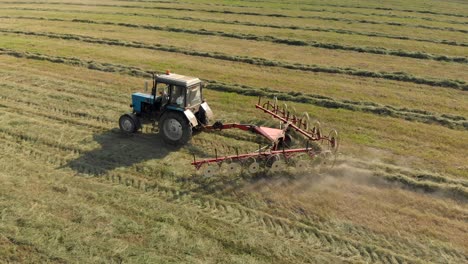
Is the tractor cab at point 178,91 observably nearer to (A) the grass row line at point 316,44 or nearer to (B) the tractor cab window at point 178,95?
(B) the tractor cab window at point 178,95

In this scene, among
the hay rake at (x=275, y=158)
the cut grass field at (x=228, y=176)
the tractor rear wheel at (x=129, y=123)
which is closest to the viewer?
the cut grass field at (x=228, y=176)

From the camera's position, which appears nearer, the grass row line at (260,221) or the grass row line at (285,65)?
the grass row line at (260,221)

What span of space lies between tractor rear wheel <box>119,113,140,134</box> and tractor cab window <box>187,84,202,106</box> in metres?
1.87

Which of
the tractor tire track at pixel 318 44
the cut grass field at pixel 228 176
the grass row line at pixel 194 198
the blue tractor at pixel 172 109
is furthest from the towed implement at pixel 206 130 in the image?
the tractor tire track at pixel 318 44

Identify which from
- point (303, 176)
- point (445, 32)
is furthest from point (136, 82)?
point (445, 32)

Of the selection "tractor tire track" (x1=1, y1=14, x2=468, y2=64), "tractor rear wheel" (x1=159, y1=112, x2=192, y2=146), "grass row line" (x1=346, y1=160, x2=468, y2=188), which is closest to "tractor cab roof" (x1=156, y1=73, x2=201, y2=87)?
"tractor rear wheel" (x1=159, y1=112, x2=192, y2=146)

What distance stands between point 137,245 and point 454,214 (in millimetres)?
6887

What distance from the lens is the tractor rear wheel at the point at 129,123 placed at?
12.0m

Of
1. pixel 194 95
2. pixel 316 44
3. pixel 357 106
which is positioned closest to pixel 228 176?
pixel 194 95

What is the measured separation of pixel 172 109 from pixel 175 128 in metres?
0.55

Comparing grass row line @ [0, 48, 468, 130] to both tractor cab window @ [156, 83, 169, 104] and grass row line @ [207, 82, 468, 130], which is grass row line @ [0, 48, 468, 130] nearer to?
grass row line @ [207, 82, 468, 130]

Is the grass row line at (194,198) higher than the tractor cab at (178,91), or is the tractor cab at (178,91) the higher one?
the tractor cab at (178,91)

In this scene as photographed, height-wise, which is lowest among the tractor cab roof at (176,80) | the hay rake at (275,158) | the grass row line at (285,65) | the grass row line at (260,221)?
the grass row line at (260,221)

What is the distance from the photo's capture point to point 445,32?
26906 millimetres
